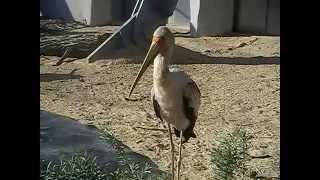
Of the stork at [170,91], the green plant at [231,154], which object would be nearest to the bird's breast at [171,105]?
the stork at [170,91]

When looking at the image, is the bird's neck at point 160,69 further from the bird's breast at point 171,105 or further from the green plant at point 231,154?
the green plant at point 231,154

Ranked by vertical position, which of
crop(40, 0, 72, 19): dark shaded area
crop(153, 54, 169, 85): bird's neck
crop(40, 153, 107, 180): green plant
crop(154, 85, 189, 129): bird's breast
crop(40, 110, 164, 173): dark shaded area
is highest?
crop(40, 0, 72, 19): dark shaded area

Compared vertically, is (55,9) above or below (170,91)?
above

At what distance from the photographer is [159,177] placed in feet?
4.91

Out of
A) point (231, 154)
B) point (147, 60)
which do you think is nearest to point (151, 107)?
point (147, 60)

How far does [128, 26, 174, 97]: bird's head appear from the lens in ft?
4.74

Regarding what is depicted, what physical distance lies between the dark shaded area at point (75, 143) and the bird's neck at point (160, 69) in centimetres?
19

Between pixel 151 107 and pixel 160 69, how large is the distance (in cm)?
11

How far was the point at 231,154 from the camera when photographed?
1.47 meters

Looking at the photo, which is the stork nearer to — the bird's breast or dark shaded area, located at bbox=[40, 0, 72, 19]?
the bird's breast

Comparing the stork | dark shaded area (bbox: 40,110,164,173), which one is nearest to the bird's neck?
the stork

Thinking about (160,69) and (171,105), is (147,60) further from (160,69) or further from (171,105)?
(171,105)

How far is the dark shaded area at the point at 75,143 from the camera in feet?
4.73
